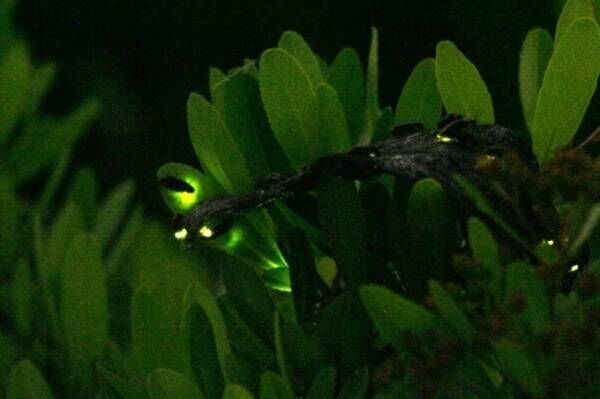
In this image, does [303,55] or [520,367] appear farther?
[303,55]

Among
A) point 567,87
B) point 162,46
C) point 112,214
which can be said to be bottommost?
point 567,87

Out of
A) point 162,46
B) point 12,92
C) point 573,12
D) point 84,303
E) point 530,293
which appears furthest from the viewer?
point 162,46

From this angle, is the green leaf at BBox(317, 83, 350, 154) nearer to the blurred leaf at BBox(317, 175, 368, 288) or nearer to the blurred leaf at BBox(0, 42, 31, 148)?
the blurred leaf at BBox(317, 175, 368, 288)

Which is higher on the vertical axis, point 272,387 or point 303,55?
point 303,55

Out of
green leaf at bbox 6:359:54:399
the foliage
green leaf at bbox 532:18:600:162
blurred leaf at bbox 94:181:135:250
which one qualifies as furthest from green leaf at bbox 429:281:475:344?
blurred leaf at bbox 94:181:135:250

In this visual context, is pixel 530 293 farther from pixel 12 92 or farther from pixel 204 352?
pixel 12 92

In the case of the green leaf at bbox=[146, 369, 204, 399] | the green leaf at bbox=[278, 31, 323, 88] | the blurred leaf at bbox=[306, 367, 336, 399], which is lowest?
the blurred leaf at bbox=[306, 367, 336, 399]

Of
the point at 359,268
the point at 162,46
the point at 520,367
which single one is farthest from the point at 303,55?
the point at 162,46
